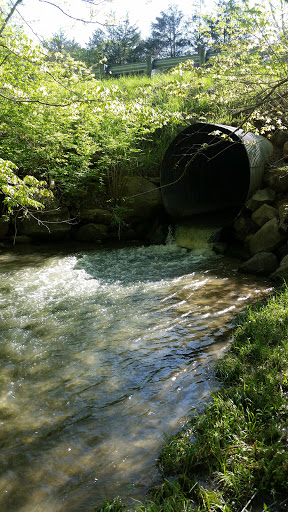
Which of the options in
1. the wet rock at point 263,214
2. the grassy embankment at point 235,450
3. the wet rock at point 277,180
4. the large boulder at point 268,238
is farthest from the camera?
the wet rock at point 277,180

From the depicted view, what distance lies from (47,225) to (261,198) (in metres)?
4.59

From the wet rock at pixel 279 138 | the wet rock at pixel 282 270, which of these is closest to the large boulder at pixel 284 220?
the wet rock at pixel 282 270

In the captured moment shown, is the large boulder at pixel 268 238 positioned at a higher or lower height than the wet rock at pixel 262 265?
higher

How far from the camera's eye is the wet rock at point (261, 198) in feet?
22.9

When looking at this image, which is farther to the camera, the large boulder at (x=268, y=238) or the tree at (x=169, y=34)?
the tree at (x=169, y=34)

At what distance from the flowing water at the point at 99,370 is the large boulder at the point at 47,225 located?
2.06 metres

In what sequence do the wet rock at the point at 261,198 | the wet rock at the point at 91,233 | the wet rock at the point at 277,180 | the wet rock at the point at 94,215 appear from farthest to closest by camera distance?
the wet rock at the point at 94,215 < the wet rock at the point at 91,233 < the wet rock at the point at 261,198 < the wet rock at the point at 277,180

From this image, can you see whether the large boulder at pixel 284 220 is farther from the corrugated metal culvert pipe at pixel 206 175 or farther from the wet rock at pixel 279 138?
the wet rock at pixel 279 138

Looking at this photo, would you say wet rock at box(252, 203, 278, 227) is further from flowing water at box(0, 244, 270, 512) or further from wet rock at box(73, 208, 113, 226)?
wet rock at box(73, 208, 113, 226)

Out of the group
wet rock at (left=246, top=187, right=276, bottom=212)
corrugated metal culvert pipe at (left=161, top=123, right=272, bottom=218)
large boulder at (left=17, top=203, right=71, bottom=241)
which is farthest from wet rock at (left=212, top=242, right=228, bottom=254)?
large boulder at (left=17, top=203, right=71, bottom=241)

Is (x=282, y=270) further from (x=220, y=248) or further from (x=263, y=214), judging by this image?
(x=220, y=248)

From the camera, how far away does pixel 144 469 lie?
2053 mm

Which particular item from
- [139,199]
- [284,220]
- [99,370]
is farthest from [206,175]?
[99,370]

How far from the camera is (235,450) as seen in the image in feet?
6.58
